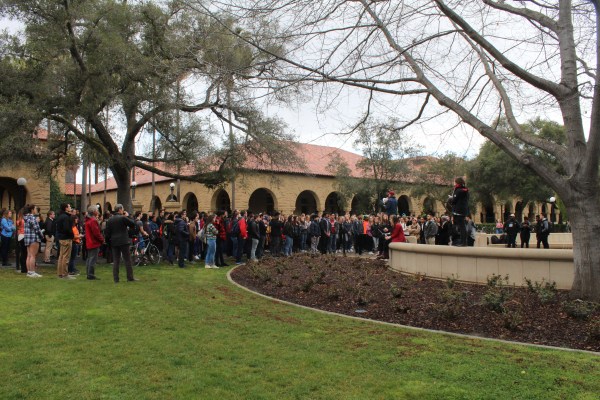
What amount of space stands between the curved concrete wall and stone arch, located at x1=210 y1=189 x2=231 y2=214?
2673 cm

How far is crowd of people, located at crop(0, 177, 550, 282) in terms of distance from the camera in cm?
1162

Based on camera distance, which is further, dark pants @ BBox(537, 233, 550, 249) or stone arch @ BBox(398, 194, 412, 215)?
stone arch @ BBox(398, 194, 412, 215)

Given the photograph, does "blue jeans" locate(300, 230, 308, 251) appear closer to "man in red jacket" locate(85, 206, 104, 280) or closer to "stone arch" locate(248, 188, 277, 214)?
"man in red jacket" locate(85, 206, 104, 280)

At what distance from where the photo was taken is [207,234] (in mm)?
14828

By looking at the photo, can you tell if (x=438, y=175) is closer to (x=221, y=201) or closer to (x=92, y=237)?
(x=221, y=201)

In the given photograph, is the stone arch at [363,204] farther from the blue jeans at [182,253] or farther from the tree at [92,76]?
the blue jeans at [182,253]

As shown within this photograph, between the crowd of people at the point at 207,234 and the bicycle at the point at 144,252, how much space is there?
0.07 m

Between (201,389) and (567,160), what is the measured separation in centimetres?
668

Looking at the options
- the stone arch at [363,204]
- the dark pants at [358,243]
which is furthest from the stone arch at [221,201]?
the dark pants at [358,243]

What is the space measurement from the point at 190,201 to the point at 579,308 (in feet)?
121

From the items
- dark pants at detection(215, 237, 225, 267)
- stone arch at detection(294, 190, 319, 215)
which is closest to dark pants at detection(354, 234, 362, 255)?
dark pants at detection(215, 237, 225, 267)

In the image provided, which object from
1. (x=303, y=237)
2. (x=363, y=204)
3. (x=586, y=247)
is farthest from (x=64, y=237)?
(x=363, y=204)

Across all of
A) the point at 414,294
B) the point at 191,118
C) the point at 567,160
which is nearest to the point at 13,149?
the point at 191,118

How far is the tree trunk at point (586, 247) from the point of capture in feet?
25.0
